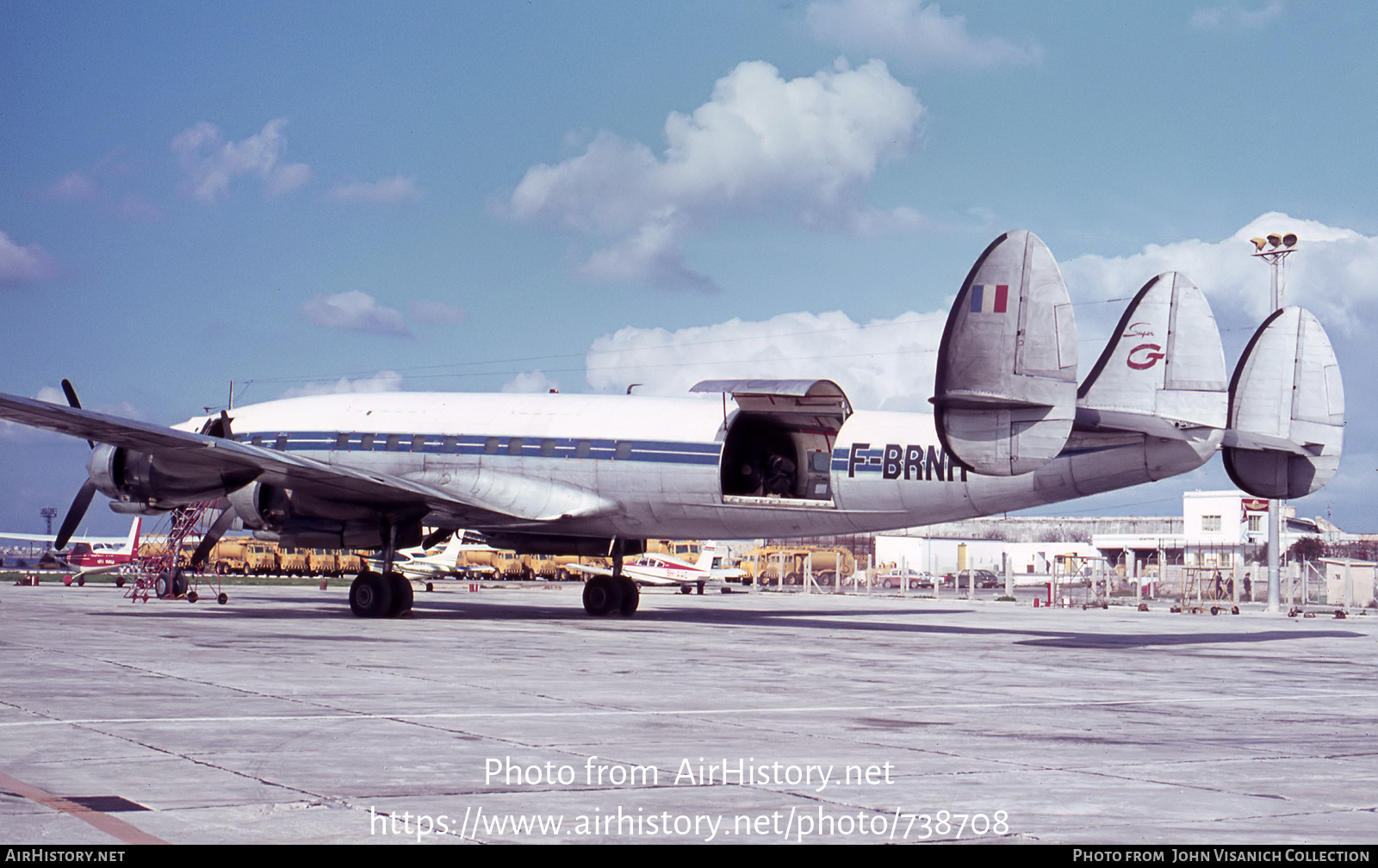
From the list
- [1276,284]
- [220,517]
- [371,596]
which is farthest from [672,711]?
[1276,284]

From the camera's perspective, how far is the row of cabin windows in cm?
2577

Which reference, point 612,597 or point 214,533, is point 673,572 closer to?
point 612,597

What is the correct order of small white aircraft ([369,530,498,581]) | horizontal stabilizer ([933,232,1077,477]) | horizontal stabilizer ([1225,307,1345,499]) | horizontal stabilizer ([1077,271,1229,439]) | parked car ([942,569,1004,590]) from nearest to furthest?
1. horizontal stabilizer ([933,232,1077,477])
2. horizontal stabilizer ([1077,271,1229,439])
3. horizontal stabilizer ([1225,307,1345,499])
4. small white aircraft ([369,530,498,581])
5. parked car ([942,569,1004,590])

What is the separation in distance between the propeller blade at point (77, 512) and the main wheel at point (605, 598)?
10.6 metres

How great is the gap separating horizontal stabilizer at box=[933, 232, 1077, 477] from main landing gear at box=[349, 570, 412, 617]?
39.9 feet

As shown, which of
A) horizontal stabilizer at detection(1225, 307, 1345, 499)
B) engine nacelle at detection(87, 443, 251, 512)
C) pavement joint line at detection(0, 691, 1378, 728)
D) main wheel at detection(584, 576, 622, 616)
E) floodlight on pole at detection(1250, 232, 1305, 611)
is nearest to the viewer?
pavement joint line at detection(0, 691, 1378, 728)

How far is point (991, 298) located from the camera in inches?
712

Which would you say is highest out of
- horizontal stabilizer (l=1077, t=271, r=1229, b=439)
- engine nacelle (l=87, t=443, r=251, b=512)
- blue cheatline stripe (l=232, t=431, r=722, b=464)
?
horizontal stabilizer (l=1077, t=271, r=1229, b=439)

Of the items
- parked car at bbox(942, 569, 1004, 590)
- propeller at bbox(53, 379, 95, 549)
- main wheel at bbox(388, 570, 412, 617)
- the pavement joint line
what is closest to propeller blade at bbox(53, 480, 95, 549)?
propeller at bbox(53, 379, 95, 549)

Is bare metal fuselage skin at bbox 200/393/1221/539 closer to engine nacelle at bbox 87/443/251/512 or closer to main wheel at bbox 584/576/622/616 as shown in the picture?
main wheel at bbox 584/576/622/616

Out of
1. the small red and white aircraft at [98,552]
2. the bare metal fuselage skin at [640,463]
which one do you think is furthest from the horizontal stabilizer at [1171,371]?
the small red and white aircraft at [98,552]

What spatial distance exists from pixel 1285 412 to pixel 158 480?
20.2 metres

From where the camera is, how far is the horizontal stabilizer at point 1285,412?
21.0 m
